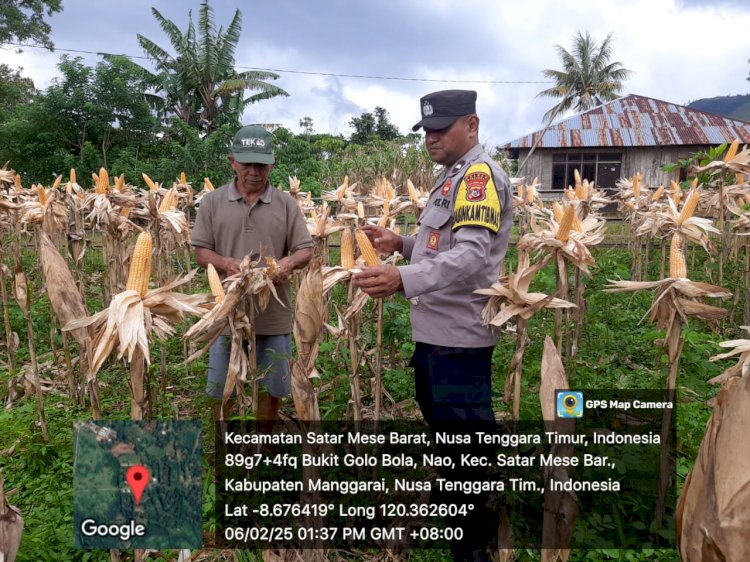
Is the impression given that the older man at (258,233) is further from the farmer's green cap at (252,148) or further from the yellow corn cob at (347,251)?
the yellow corn cob at (347,251)

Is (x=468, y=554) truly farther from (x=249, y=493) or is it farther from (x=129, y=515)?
(x=129, y=515)

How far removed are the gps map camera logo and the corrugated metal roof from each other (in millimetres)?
21323

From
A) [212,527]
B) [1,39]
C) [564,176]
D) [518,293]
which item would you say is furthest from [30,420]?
[1,39]

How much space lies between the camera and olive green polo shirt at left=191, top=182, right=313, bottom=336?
3.09 meters

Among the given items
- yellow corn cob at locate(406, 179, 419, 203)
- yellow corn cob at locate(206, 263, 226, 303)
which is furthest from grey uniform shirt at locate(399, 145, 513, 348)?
yellow corn cob at locate(406, 179, 419, 203)

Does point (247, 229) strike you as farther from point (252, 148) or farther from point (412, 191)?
point (412, 191)

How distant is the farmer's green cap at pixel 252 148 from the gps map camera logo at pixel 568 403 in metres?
2.01

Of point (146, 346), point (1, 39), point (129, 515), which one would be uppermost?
point (1, 39)

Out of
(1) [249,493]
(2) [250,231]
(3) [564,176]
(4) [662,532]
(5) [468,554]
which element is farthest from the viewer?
(3) [564,176]

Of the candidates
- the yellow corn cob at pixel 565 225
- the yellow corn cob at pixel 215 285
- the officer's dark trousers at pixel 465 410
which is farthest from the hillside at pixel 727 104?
the yellow corn cob at pixel 215 285

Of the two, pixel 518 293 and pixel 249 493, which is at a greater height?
pixel 518 293

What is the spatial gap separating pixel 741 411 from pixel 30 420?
4.52 meters

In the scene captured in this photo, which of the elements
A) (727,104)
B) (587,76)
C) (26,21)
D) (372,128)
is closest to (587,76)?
(587,76)

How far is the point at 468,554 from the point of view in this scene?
2213 millimetres
